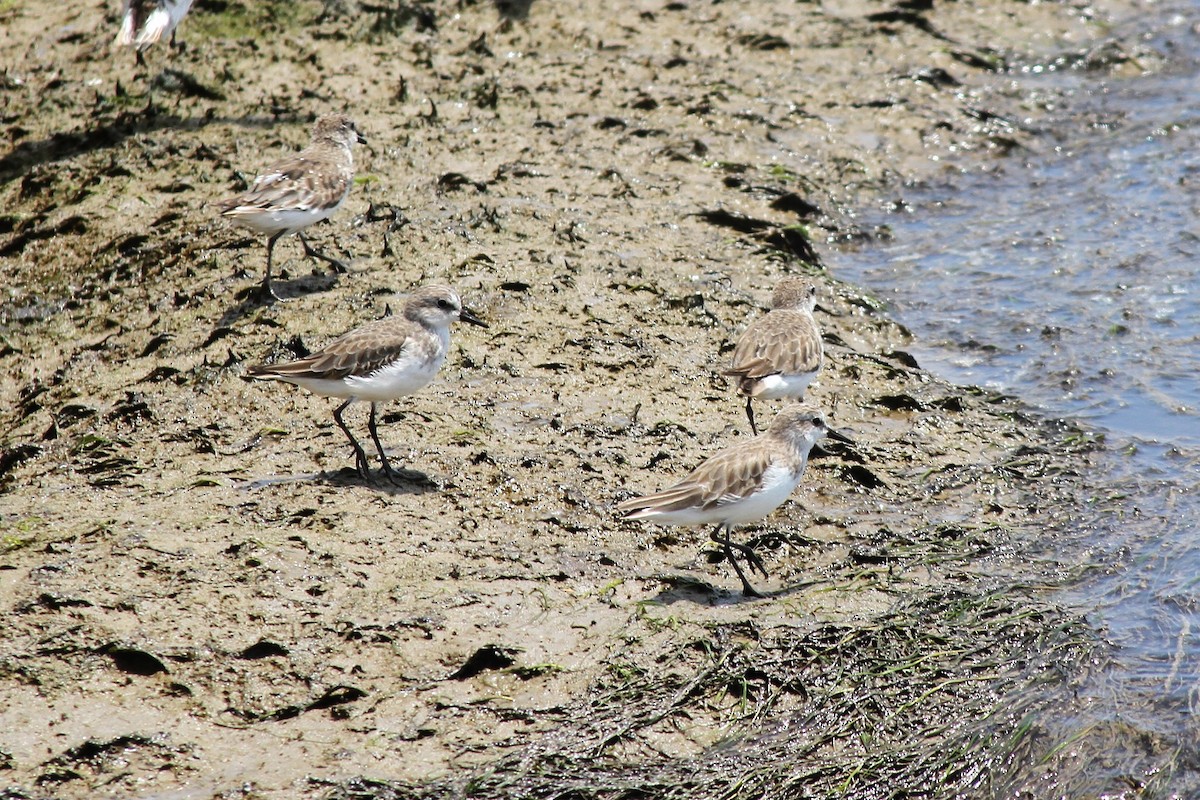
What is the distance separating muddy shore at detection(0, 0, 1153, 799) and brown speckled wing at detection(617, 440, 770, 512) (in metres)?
0.45

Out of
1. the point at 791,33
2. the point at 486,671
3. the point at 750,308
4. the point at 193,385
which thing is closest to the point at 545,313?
the point at 750,308

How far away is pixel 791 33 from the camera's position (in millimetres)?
13406

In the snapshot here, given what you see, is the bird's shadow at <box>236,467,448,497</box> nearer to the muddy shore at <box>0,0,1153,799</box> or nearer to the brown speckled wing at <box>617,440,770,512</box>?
the muddy shore at <box>0,0,1153,799</box>

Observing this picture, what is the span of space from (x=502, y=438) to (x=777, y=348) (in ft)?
5.74

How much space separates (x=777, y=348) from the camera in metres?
7.89

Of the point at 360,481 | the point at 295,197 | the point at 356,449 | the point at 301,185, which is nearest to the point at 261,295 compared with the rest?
the point at 295,197

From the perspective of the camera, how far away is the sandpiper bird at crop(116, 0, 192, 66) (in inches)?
440

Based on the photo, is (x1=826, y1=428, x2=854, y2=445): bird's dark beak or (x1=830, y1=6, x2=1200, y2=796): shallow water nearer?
(x1=830, y1=6, x2=1200, y2=796): shallow water

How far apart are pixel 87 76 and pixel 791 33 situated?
6.85m

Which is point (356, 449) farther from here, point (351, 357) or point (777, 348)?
point (777, 348)

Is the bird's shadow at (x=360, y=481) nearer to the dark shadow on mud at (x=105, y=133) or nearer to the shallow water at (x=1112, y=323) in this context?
the shallow water at (x=1112, y=323)

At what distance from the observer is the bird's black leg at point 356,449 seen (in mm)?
7285

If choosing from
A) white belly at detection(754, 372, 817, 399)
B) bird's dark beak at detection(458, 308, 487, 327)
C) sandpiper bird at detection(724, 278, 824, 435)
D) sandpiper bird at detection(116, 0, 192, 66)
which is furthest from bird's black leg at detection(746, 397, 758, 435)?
sandpiper bird at detection(116, 0, 192, 66)

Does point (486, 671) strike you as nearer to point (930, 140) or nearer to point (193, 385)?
point (193, 385)
